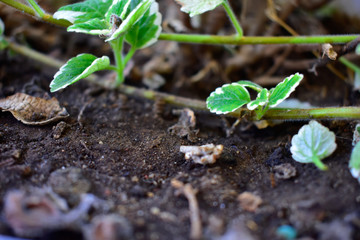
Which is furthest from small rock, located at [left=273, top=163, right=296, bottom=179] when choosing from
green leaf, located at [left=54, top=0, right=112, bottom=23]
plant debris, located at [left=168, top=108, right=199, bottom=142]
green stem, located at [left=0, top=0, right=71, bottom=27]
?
green stem, located at [left=0, top=0, right=71, bottom=27]

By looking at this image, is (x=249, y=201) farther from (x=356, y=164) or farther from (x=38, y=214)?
(x=38, y=214)

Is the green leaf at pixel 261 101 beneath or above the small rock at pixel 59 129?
above

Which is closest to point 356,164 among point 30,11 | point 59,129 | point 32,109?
point 59,129

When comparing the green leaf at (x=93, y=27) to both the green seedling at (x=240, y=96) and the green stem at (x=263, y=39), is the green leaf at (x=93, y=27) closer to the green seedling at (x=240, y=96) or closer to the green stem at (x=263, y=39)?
the green stem at (x=263, y=39)

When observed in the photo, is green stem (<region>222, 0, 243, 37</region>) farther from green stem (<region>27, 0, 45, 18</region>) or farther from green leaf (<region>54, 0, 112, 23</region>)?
green stem (<region>27, 0, 45, 18</region>)

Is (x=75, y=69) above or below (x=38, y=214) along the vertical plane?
above

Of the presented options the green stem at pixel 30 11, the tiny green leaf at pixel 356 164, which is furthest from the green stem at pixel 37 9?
the tiny green leaf at pixel 356 164

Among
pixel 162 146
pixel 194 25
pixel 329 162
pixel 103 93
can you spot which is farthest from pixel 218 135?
pixel 194 25
